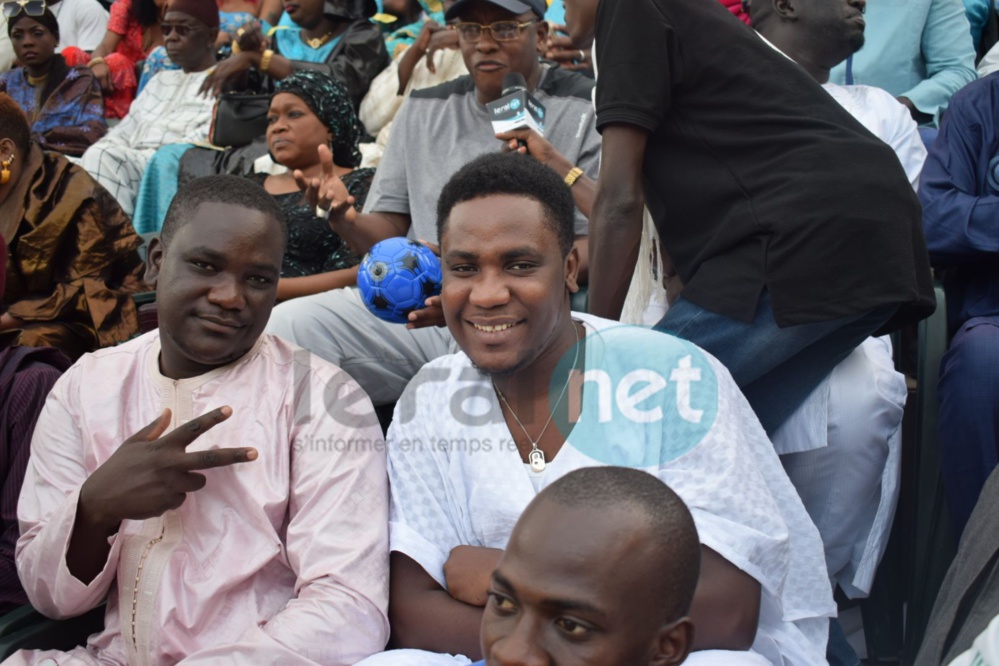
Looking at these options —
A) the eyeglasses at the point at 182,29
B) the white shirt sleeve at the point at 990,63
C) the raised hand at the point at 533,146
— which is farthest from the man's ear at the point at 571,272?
the eyeglasses at the point at 182,29

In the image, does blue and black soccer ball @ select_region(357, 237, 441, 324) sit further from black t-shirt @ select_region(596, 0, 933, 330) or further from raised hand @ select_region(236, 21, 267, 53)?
raised hand @ select_region(236, 21, 267, 53)

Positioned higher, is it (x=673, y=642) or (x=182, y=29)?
(x=182, y=29)

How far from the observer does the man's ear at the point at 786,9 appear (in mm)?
3295

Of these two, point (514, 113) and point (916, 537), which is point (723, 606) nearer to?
point (916, 537)

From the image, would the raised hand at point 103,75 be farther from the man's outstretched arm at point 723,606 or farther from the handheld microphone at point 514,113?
the man's outstretched arm at point 723,606

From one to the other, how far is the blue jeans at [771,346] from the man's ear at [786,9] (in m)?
1.04

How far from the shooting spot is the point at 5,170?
4.16m

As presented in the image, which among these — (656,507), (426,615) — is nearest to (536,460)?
(426,615)

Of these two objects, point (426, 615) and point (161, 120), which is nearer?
point (426, 615)

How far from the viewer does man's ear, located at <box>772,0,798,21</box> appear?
130 inches

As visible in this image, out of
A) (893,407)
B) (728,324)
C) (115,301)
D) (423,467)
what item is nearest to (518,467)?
(423,467)

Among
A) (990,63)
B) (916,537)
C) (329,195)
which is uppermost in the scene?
(990,63)

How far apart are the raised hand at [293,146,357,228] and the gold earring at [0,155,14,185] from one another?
4.27 ft

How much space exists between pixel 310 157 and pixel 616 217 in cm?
207
